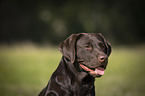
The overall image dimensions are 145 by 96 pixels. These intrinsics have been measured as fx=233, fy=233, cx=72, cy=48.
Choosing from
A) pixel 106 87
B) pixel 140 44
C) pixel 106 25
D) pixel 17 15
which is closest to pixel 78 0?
pixel 106 25

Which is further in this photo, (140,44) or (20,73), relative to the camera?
(140,44)

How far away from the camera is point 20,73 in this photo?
419 inches

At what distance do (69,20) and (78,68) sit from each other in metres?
22.6

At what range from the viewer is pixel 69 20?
26219 millimetres

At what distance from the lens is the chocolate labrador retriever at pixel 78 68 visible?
3.75 m

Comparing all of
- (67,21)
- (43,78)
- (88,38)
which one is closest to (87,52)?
(88,38)

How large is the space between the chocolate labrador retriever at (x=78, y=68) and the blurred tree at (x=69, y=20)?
19.7 meters

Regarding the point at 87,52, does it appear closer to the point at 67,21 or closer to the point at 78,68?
the point at 78,68

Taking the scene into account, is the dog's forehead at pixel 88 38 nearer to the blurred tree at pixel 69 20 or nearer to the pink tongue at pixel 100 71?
the pink tongue at pixel 100 71

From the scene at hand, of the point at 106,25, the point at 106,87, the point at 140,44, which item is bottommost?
the point at 140,44

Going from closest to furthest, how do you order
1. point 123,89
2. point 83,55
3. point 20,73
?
1. point 83,55
2. point 123,89
3. point 20,73

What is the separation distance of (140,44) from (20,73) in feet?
48.4

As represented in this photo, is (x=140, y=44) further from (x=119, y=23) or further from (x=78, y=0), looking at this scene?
(x=78, y=0)

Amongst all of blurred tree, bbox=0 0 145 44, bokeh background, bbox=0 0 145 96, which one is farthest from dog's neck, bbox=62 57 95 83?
blurred tree, bbox=0 0 145 44
